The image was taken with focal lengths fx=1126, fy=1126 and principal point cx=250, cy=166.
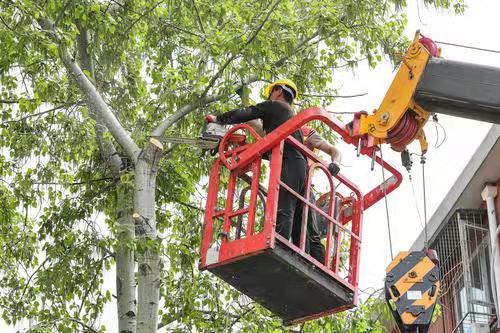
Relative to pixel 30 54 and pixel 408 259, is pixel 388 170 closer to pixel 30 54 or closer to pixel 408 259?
pixel 408 259

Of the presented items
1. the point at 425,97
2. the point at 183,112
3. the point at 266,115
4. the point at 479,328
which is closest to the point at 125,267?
the point at 183,112

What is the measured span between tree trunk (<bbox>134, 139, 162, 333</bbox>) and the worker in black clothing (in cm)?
216

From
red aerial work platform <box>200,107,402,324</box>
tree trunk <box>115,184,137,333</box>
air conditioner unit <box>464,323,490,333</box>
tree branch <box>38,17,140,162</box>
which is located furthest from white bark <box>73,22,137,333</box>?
air conditioner unit <box>464,323,490,333</box>

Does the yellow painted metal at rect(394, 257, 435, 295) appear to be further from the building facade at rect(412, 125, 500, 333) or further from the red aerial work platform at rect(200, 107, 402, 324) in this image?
the building facade at rect(412, 125, 500, 333)

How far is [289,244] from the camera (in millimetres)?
8641

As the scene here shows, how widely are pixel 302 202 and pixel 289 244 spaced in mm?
625

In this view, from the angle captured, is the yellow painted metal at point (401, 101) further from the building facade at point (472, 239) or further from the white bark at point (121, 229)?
the building facade at point (472, 239)

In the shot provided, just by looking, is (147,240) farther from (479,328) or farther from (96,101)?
(479,328)

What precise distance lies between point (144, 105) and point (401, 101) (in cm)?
652

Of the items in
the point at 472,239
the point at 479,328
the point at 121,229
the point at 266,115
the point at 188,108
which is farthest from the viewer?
the point at 472,239

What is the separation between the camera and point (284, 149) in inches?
364

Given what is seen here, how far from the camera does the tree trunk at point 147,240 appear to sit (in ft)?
36.8

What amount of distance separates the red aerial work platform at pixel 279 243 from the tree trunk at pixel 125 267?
2167 mm

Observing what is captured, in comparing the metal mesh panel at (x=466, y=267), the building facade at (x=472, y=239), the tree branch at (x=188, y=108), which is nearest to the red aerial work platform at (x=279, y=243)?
the tree branch at (x=188, y=108)
